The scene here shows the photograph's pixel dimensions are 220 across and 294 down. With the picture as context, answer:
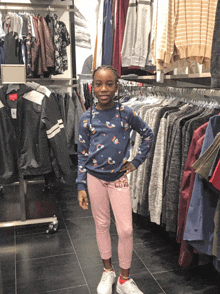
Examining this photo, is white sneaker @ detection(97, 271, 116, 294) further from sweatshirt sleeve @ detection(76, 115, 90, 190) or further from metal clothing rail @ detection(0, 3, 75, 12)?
metal clothing rail @ detection(0, 3, 75, 12)

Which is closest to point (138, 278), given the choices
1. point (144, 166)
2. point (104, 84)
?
point (144, 166)

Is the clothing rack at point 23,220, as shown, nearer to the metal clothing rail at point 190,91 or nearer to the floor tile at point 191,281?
the floor tile at point 191,281

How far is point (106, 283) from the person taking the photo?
2031mm

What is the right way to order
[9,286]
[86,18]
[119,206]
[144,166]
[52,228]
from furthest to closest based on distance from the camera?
[86,18]
[52,228]
[144,166]
[9,286]
[119,206]

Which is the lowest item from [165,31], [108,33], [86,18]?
[165,31]

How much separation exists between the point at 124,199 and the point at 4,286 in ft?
3.48

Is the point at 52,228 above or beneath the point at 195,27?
beneath

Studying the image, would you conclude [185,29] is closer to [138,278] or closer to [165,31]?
[165,31]

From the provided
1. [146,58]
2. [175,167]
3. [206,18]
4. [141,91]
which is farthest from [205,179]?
[141,91]

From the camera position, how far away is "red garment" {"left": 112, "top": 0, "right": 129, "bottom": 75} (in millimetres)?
3090

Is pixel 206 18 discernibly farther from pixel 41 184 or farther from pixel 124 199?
pixel 41 184

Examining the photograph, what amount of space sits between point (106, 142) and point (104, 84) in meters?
0.34

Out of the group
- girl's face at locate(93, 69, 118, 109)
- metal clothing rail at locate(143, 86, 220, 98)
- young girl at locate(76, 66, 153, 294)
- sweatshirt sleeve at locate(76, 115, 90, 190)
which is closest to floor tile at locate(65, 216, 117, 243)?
young girl at locate(76, 66, 153, 294)

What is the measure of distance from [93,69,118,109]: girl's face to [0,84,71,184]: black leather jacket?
103 cm
